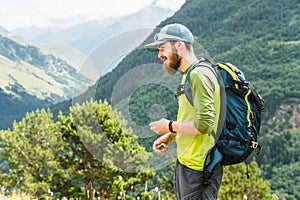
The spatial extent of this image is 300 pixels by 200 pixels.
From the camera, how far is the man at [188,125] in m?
2.14

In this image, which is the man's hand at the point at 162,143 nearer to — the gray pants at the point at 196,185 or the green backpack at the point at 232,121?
the gray pants at the point at 196,185

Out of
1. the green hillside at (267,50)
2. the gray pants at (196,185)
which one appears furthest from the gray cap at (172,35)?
the green hillside at (267,50)

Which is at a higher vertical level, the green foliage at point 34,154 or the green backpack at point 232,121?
the green foliage at point 34,154

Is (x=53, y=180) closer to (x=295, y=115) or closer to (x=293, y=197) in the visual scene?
(x=293, y=197)

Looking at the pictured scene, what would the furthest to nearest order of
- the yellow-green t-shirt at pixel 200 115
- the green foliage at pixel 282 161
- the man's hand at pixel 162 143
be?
the green foliage at pixel 282 161 → the man's hand at pixel 162 143 → the yellow-green t-shirt at pixel 200 115

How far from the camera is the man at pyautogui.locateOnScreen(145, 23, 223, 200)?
214cm

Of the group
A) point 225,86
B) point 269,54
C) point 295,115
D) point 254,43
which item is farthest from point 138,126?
point 254,43

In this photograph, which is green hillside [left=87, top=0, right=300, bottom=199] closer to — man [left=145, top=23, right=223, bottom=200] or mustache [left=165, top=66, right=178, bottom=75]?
man [left=145, top=23, right=223, bottom=200]

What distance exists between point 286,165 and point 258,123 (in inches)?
3337

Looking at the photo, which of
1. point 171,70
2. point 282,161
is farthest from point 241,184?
point 282,161

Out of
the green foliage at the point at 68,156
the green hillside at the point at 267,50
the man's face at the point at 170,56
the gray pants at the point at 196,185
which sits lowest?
the gray pants at the point at 196,185

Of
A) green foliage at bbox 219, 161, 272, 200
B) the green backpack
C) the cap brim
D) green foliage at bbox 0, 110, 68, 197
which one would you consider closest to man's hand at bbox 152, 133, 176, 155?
the green backpack

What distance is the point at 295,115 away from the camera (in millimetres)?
100500

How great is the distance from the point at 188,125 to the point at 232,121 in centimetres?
22
